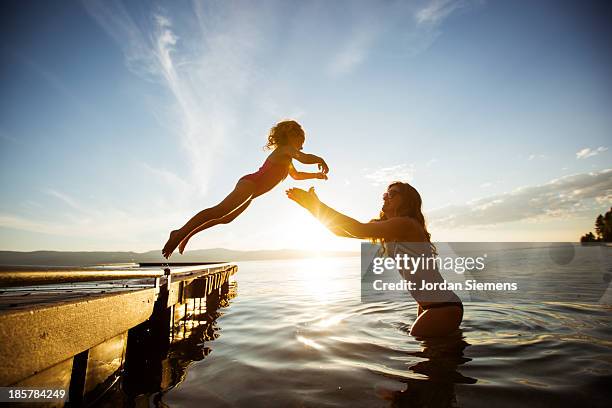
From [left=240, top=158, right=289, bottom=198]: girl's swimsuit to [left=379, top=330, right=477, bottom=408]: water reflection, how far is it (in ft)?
9.94

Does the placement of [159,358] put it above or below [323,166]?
below

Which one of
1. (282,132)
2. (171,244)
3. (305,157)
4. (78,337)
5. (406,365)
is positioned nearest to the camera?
(78,337)

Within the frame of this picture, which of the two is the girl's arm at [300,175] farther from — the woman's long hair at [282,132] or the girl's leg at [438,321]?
the girl's leg at [438,321]

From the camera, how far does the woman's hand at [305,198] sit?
4227 mm

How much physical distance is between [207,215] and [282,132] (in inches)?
82.0

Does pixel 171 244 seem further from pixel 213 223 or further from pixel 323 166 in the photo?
pixel 323 166

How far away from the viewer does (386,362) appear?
373cm

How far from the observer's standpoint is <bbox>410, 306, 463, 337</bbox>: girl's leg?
4484 mm

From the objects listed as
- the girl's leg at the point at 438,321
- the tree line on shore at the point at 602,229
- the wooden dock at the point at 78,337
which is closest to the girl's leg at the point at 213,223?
the wooden dock at the point at 78,337

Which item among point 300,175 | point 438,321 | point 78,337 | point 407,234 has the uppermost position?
point 300,175

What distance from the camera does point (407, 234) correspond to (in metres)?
4.42

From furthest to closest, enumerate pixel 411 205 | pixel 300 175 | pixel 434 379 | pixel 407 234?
pixel 300 175, pixel 411 205, pixel 407 234, pixel 434 379

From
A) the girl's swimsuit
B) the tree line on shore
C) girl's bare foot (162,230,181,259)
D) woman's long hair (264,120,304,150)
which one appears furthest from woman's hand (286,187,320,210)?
the tree line on shore

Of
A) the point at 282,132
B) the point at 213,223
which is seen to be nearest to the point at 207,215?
the point at 213,223
